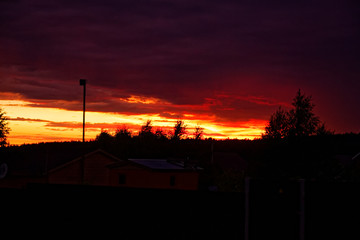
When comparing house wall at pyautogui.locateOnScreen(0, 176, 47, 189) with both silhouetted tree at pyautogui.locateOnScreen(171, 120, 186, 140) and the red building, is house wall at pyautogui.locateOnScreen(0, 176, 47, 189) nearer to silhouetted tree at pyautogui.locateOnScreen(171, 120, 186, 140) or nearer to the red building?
the red building

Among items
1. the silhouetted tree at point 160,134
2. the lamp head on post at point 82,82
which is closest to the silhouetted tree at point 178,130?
the silhouetted tree at point 160,134

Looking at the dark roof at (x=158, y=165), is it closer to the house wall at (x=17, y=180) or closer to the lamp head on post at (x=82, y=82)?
the house wall at (x=17, y=180)

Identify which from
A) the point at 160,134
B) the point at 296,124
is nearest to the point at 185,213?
the point at 296,124

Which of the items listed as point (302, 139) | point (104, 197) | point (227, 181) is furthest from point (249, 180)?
point (227, 181)

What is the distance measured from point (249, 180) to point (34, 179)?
3841cm

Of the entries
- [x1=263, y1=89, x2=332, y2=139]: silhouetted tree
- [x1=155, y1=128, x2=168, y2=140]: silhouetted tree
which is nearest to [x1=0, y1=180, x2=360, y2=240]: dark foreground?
[x1=263, y1=89, x2=332, y2=139]: silhouetted tree

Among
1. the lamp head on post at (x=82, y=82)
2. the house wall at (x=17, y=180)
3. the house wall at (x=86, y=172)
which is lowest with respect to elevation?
the house wall at (x=17, y=180)

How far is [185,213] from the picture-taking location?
11.3 meters

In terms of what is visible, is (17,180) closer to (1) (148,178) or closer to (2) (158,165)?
(1) (148,178)

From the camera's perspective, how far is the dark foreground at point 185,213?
32.2 feet

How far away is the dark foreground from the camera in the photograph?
9820 millimetres

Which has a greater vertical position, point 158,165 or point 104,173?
point 158,165

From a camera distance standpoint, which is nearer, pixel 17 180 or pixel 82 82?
pixel 17 180

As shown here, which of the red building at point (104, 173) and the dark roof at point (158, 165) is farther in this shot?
the dark roof at point (158, 165)
